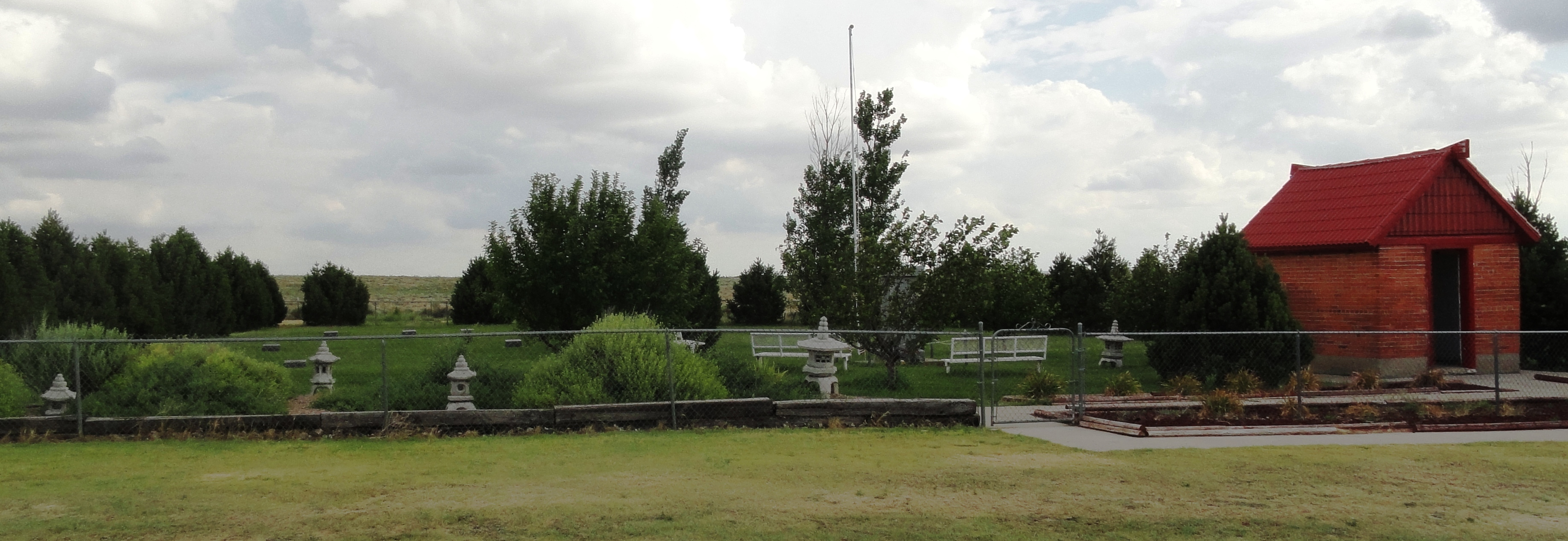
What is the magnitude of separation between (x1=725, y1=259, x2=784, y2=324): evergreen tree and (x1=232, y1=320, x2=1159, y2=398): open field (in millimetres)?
7511

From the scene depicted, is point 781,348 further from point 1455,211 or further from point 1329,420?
point 1455,211

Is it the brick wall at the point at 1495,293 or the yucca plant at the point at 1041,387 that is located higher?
the brick wall at the point at 1495,293

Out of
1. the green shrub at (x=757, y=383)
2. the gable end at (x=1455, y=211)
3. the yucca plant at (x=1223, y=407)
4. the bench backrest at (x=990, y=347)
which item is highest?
the gable end at (x=1455, y=211)

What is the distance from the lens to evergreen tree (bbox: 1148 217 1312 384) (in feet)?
50.4

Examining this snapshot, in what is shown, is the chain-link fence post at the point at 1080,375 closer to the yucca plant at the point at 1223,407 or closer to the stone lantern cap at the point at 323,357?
the yucca plant at the point at 1223,407

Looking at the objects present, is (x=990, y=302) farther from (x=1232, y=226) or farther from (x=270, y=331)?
(x=270, y=331)

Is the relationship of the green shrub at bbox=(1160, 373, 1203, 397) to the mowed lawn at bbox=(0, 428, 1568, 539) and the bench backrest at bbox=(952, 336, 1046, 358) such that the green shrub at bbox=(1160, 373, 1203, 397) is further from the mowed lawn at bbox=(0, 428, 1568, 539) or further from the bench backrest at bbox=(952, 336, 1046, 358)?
the mowed lawn at bbox=(0, 428, 1568, 539)

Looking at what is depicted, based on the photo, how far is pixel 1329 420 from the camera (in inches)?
457

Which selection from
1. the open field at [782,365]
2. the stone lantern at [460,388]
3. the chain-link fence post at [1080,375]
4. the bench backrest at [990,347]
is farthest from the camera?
the bench backrest at [990,347]

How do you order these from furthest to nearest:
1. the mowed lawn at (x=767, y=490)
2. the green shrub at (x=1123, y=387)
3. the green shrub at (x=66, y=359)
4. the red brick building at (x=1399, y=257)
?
the red brick building at (x=1399, y=257)
the green shrub at (x=1123, y=387)
the green shrub at (x=66, y=359)
the mowed lawn at (x=767, y=490)

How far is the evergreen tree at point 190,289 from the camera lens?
31.2 meters

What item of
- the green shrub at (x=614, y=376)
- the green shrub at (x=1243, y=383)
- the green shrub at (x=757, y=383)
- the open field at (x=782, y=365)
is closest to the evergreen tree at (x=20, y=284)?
the open field at (x=782, y=365)

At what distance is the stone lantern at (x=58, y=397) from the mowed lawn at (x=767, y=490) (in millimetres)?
954

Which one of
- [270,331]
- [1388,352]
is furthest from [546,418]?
[270,331]
